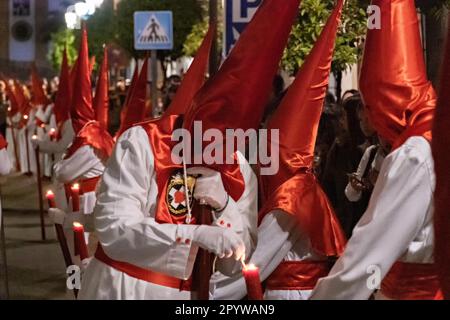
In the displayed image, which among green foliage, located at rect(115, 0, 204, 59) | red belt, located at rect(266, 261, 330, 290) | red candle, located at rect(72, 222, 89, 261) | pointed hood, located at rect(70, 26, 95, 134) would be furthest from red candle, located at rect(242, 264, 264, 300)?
green foliage, located at rect(115, 0, 204, 59)

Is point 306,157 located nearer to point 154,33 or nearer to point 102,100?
point 102,100

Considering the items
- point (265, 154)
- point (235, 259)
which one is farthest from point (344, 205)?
point (235, 259)

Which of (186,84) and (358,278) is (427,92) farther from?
(186,84)

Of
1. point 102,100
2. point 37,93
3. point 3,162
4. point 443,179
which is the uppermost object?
point 443,179

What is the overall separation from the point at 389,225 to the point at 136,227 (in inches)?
43.8

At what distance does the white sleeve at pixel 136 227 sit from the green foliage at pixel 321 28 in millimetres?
4500

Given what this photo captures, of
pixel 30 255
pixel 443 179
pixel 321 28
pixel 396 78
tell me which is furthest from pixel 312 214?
pixel 30 255

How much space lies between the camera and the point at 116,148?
4.64 metres

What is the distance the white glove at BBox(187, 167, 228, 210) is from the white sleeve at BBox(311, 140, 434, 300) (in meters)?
0.86

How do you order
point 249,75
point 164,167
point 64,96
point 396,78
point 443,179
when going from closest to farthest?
1. point 443,179
2. point 396,78
3. point 249,75
4. point 164,167
5. point 64,96

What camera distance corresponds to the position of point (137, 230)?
14.3 ft

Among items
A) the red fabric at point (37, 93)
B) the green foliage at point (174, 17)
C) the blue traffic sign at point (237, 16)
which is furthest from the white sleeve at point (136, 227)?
the green foliage at point (174, 17)

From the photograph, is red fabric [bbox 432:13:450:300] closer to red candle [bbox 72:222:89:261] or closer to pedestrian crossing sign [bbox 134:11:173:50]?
red candle [bbox 72:222:89:261]
